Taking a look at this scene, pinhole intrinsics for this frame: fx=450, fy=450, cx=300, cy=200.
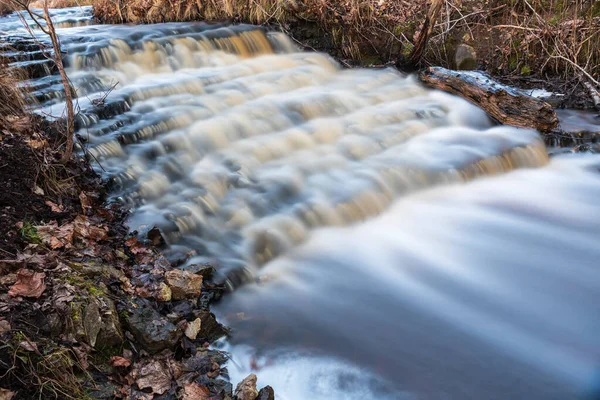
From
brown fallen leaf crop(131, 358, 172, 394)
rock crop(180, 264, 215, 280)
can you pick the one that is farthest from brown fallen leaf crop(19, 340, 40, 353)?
rock crop(180, 264, 215, 280)

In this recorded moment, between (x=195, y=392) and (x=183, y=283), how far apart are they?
0.94m

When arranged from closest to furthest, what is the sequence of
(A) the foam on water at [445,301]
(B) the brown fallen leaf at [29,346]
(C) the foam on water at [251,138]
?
(B) the brown fallen leaf at [29,346] < (A) the foam on water at [445,301] < (C) the foam on water at [251,138]

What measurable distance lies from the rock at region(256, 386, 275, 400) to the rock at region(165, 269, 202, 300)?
97cm

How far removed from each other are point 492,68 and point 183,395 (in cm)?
745

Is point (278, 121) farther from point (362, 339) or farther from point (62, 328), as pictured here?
point (62, 328)

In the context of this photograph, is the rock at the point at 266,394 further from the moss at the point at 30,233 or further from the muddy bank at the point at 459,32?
the muddy bank at the point at 459,32

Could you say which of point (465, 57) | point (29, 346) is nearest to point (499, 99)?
point (465, 57)

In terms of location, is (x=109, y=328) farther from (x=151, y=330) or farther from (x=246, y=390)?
(x=246, y=390)

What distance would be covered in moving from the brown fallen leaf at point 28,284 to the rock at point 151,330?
0.52m

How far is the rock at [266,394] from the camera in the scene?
2.56 metres

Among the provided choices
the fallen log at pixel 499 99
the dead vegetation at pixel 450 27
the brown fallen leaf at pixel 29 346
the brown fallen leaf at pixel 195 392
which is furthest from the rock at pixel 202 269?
the dead vegetation at pixel 450 27

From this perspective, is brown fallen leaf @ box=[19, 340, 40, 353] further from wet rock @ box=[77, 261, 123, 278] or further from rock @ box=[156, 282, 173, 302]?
rock @ box=[156, 282, 173, 302]

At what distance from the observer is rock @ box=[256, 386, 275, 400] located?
2.56m

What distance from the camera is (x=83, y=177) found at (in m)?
4.28
